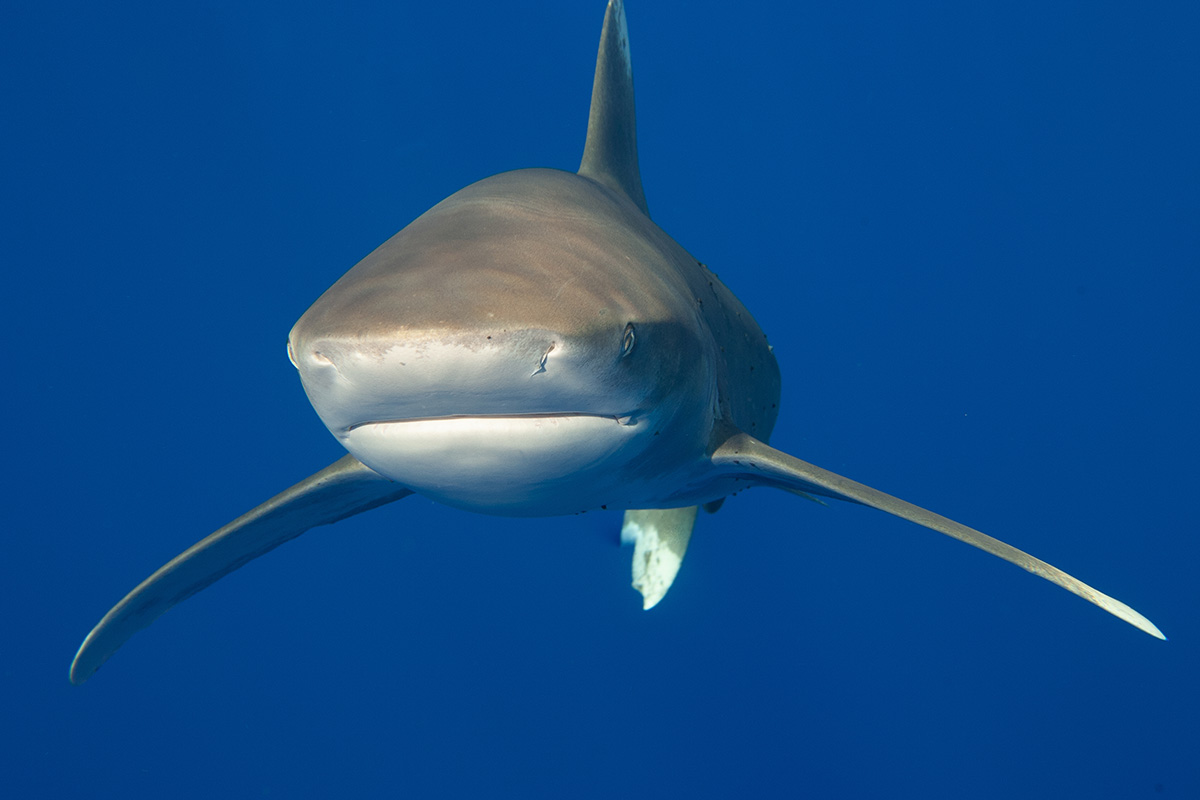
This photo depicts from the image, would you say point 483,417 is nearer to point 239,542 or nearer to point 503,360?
point 503,360

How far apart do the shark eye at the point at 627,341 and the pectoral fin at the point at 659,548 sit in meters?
4.15

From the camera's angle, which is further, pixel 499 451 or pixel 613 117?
pixel 613 117

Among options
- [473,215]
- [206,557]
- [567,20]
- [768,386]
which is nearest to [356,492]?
[206,557]

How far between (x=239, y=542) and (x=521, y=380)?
104 inches

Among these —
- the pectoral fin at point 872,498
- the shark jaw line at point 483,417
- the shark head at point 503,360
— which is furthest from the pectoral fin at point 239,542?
the pectoral fin at point 872,498

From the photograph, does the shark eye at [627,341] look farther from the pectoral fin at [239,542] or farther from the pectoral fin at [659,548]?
the pectoral fin at [659,548]

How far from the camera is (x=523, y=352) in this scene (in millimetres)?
1540

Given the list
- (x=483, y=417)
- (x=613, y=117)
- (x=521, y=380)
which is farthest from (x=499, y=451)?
(x=613, y=117)

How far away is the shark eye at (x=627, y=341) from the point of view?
6.02 feet

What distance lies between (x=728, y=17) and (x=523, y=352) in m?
22.2

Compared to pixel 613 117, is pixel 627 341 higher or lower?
lower

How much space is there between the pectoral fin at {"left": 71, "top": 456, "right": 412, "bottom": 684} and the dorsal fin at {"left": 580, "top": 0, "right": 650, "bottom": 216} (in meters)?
2.16

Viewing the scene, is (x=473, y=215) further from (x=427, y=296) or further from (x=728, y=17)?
(x=728, y=17)

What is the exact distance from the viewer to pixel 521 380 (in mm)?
1598
